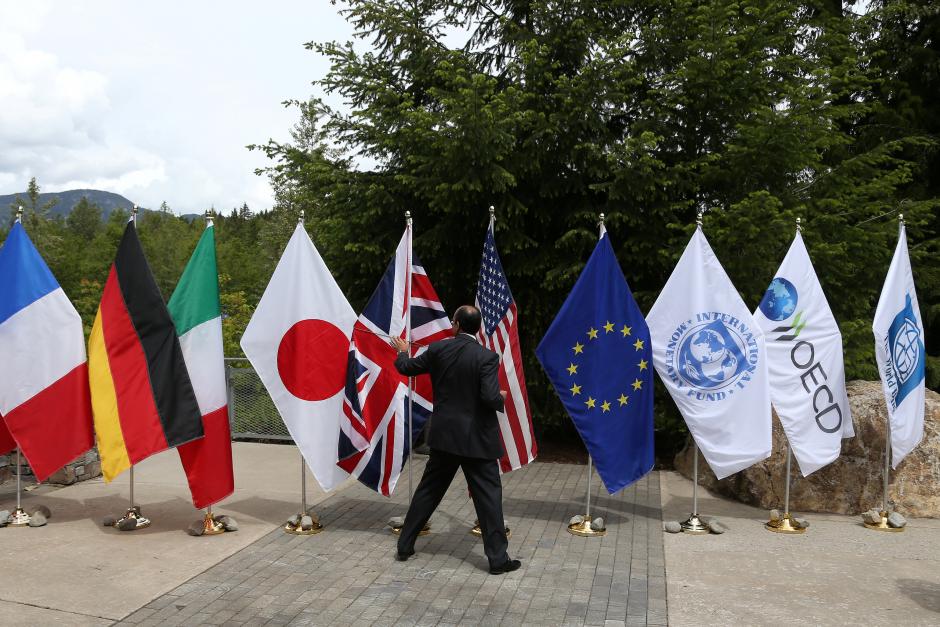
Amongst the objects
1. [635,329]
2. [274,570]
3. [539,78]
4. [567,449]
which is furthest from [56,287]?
[567,449]

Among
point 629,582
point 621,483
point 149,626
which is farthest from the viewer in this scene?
point 621,483

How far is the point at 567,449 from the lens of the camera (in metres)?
11.0

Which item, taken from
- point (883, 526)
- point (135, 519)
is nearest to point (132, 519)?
point (135, 519)

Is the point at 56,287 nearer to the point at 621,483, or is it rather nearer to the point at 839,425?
the point at 621,483

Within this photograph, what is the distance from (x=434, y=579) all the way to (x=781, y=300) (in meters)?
4.03

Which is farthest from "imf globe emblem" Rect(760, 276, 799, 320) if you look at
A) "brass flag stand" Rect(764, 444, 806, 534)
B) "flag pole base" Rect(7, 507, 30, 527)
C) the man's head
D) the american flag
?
"flag pole base" Rect(7, 507, 30, 527)

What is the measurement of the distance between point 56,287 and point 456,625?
4698 millimetres

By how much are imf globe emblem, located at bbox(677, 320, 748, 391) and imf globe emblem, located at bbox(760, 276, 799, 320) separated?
0.54 m

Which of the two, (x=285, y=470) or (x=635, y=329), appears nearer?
(x=635, y=329)

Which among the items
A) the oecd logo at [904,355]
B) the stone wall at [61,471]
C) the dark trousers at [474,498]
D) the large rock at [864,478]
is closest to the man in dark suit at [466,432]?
the dark trousers at [474,498]

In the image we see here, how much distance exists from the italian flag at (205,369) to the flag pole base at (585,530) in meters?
2.96

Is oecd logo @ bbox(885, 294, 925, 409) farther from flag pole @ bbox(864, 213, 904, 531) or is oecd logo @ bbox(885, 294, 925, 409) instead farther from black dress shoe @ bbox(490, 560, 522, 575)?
black dress shoe @ bbox(490, 560, 522, 575)

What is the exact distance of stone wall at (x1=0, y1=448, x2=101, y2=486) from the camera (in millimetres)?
8328

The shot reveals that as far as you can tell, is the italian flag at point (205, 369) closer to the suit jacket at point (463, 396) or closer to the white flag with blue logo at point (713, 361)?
the suit jacket at point (463, 396)
